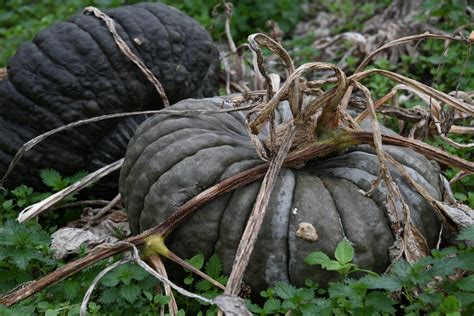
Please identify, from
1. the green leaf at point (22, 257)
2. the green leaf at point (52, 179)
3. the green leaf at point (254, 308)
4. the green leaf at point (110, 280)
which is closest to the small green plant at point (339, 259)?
the green leaf at point (254, 308)

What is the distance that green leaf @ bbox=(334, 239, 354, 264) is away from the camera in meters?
2.46

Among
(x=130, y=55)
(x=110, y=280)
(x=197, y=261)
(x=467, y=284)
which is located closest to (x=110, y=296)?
(x=110, y=280)

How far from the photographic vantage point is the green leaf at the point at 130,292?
2.57m

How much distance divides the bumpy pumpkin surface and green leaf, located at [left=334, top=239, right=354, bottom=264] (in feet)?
5.71

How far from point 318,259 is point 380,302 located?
295mm

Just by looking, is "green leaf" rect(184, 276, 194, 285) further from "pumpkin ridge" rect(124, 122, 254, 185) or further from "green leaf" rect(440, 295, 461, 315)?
"green leaf" rect(440, 295, 461, 315)

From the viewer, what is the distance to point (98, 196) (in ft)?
13.1

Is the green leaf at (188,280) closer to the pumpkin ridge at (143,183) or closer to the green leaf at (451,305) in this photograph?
the pumpkin ridge at (143,183)

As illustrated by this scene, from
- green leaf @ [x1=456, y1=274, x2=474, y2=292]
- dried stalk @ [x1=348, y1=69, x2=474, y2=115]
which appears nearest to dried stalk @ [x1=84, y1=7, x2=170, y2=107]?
dried stalk @ [x1=348, y1=69, x2=474, y2=115]

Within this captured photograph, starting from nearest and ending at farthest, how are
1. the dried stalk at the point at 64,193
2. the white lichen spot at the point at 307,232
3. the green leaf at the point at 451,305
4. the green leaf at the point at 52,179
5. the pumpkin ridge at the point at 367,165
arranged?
1. the green leaf at the point at 451,305
2. the white lichen spot at the point at 307,232
3. the pumpkin ridge at the point at 367,165
4. the dried stalk at the point at 64,193
5. the green leaf at the point at 52,179

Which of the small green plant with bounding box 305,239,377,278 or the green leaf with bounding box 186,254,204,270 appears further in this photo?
the green leaf with bounding box 186,254,204,270

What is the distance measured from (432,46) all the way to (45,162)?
2.76m

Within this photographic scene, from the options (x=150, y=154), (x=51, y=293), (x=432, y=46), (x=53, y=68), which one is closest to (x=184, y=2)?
(x=432, y=46)

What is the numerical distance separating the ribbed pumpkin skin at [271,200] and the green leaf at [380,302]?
0.36 meters
